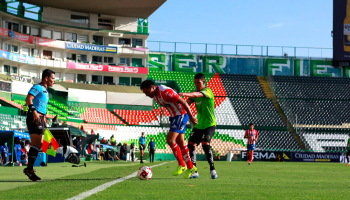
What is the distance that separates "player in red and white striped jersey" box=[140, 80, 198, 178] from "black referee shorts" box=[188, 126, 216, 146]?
47 cm

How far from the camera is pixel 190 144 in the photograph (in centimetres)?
989

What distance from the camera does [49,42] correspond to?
1987 inches

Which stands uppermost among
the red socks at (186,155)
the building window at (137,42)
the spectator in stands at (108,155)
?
the building window at (137,42)

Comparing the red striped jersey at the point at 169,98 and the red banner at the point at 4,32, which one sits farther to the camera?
the red banner at the point at 4,32

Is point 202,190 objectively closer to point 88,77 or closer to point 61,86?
point 61,86

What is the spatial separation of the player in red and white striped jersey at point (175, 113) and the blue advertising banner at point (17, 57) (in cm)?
3862

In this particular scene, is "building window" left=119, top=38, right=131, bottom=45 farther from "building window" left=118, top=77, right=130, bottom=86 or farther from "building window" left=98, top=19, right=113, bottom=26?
"building window" left=118, top=77, right=130, bottom=86

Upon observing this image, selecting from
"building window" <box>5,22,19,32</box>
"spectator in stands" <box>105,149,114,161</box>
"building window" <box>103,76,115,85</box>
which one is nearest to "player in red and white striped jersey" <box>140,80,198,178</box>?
"spectator in stands" <box>105,149,114,161</box>

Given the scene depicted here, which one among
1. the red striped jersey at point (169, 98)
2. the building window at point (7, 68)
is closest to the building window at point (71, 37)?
the building window at point (7, 68)

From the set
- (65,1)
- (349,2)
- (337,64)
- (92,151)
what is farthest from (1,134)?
(337,64)

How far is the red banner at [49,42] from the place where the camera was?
4931cm

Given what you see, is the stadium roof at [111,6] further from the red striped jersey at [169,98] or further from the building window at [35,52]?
the red striped jersey at [169,98]

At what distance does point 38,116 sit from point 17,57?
1586 inches

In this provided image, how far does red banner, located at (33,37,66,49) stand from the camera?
4931 centimetres
